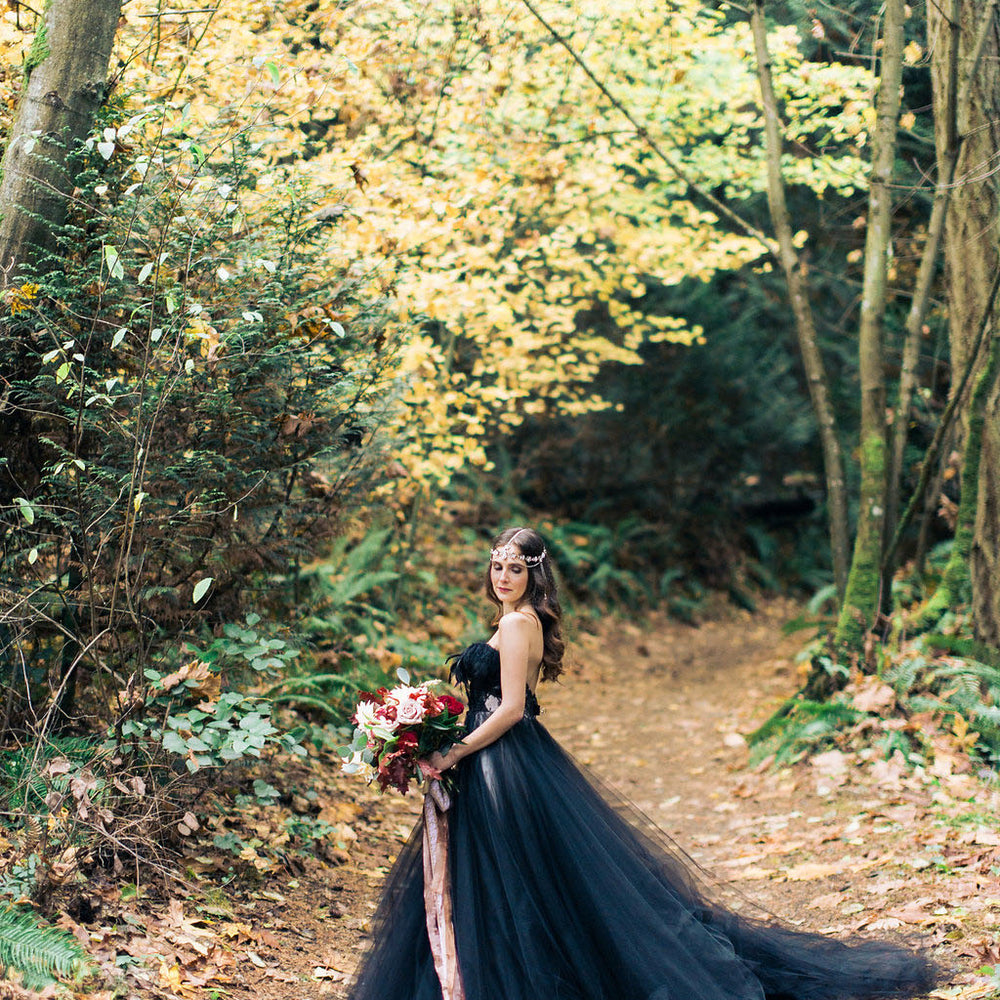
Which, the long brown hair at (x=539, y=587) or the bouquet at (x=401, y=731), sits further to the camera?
the long brown hair at (x=539, y=587)

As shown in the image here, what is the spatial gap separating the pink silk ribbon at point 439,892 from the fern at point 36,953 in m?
1.18

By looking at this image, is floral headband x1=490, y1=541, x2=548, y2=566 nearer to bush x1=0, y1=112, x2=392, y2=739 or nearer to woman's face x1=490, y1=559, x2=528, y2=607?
woman's face x1=490, y1=559, x2=528, y2=607

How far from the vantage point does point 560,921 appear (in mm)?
3518

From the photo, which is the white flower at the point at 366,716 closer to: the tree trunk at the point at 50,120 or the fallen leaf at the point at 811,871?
the tree trunk at the point at 50,120

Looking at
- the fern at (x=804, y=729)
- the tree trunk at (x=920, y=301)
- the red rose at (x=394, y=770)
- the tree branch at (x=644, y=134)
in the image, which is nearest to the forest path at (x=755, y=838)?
the fern at (x=804, y=729)

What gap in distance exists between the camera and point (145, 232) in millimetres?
4461

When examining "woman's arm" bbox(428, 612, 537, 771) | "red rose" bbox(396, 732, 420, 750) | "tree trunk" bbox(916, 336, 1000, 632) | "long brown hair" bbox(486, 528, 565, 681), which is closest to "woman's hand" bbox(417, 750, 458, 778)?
"woman's arm" bbox(428, 612, 537, 771)

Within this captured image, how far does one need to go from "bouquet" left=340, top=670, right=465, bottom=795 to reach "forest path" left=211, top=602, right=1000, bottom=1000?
3.12 feet

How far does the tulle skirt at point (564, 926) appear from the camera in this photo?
3.41 m

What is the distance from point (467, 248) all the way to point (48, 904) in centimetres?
550

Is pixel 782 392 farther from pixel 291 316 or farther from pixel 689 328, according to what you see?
pixel 291 316

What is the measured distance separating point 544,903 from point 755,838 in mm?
2856

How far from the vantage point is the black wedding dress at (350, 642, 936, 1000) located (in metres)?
3.41

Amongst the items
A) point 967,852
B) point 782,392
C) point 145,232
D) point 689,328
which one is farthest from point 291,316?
point 782,392
